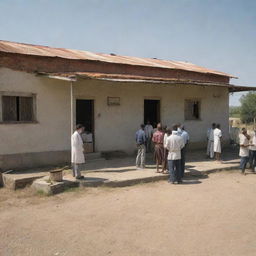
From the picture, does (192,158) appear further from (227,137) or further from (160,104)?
(227,137)

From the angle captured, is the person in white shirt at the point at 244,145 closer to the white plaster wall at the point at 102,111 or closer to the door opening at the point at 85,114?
the white plaster wall at the point at 102,111

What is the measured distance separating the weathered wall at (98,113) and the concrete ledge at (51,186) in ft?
6.10

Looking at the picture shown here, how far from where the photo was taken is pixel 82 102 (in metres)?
13.2

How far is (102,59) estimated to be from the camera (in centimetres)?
1234

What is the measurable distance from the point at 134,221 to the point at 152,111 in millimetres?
9421

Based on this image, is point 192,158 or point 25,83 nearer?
point 25,83

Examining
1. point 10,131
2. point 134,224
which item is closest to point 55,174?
point 10,131

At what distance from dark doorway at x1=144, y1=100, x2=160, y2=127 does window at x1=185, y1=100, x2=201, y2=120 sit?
1498 millimetres

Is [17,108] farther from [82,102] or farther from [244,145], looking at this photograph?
[244,145]

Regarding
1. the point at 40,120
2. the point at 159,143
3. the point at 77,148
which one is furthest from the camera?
the point at 40,120

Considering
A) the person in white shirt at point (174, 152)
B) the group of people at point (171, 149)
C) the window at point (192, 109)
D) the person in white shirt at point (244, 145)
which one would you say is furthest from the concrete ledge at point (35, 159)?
the window at point (192, 109)

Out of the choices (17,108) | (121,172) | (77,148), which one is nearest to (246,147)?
(121,172)

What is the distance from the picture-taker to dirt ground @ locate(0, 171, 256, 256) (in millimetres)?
4801

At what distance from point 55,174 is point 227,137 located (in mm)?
10522
